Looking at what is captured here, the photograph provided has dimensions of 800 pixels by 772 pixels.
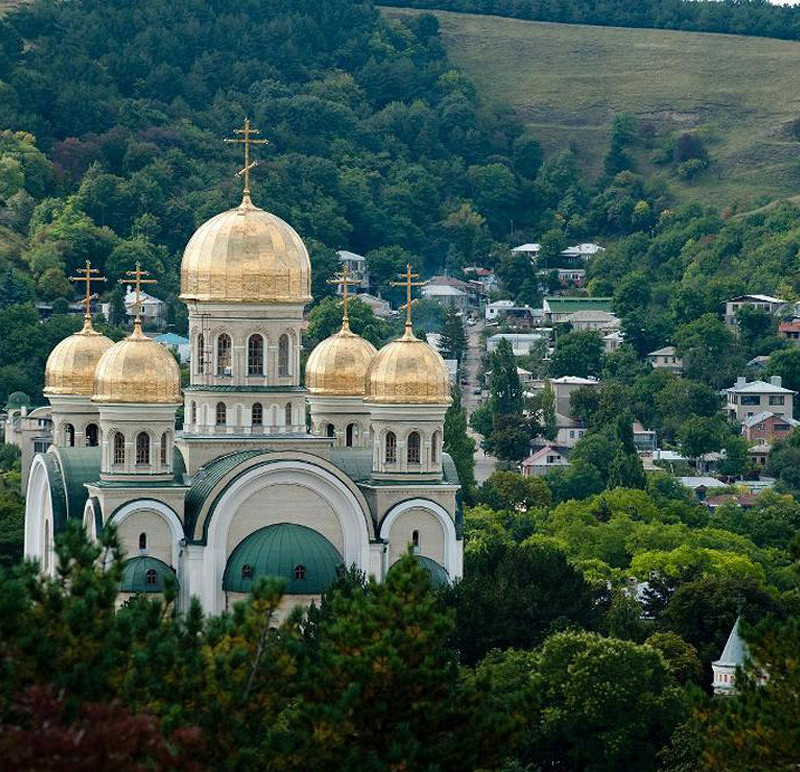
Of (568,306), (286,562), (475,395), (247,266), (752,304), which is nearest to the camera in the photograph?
(286,562)

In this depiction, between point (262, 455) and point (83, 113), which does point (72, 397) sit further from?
point (83, 113)

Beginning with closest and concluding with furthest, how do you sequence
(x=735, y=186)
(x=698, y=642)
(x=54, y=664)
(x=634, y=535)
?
(x=54, y=664), (x=698, y=642), (x=634, y=535), (x=735, y=186)

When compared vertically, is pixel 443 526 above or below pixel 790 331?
below

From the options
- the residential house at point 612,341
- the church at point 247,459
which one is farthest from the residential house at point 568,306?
the church at point 247,459

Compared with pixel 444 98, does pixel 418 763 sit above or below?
below

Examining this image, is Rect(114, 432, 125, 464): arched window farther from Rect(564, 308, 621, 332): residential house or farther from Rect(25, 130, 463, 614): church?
Rect(564, 308, 621, 332): residential house

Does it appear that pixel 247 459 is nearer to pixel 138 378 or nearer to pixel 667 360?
pixel 138 378

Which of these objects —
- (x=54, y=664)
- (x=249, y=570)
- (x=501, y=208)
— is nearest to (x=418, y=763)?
(x=54, y=664)

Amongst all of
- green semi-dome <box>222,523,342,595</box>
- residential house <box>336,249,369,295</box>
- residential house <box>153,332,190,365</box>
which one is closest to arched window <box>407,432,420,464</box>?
green semi-dome <box>222,523,342,595</box>

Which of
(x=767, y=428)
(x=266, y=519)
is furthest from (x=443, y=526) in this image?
(x=767, y=428)
